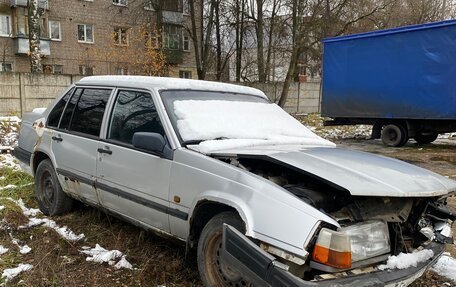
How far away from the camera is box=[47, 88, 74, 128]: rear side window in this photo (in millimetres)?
4941

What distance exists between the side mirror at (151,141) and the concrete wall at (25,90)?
1348 cm

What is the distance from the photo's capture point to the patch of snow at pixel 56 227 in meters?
4.28

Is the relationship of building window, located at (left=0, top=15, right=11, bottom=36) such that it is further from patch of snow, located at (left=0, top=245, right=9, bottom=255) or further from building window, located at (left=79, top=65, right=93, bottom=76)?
patch of snow, located at (left=0, top=245, right=9, bottom=255)

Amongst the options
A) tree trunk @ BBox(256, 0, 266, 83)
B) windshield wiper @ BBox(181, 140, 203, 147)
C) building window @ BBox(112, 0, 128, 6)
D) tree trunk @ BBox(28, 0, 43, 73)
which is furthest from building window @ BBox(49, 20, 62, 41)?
windshield wiper @ BBox(181, 140, 203, 147)

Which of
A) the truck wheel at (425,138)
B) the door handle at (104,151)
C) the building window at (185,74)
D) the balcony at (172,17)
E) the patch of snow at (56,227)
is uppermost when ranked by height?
the balcony at (172,17)

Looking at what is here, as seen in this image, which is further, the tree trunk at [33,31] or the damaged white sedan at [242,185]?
the tree trunk at [33,31]

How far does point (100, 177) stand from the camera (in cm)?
407

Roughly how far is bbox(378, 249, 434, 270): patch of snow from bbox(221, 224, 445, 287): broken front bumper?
0.09ft

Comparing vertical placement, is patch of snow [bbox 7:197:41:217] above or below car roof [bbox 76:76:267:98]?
below

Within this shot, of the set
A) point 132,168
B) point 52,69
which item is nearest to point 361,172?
point 132,168

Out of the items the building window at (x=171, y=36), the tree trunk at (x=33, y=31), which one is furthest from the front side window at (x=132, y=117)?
the building window at (x=171, y=36)

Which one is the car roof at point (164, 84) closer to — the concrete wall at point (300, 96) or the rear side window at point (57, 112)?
the rear side window at point (57, 112)

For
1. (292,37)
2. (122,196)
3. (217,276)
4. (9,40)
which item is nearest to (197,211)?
(217,276)

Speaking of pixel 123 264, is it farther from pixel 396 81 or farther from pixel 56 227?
pixel 396 81
